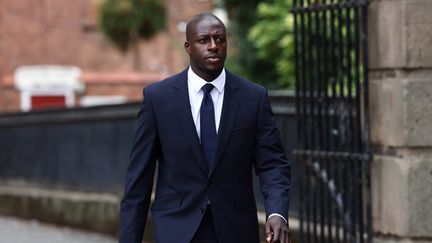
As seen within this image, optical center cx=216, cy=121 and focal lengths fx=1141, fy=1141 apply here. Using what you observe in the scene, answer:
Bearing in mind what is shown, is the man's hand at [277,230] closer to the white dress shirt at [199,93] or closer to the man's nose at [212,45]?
the white dress shirt at [199,93]

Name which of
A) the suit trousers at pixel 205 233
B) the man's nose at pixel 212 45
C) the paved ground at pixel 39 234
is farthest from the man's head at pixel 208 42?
the paved ground at pixel 39 234

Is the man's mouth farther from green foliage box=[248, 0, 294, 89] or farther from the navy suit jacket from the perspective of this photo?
green foliage box=[248, 0, 294, 89]

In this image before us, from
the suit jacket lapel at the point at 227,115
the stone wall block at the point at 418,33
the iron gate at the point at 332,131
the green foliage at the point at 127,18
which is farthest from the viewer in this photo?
the green foliage at the point at 127,18

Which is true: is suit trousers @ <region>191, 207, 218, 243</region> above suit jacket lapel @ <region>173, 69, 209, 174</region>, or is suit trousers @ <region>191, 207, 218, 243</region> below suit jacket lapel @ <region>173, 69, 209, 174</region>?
below

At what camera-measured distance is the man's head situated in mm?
4711

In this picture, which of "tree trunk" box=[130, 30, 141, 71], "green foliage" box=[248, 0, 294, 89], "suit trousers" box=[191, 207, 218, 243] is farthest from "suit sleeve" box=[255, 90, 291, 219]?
"tree trunk" box=[130, 30, 141, 71]

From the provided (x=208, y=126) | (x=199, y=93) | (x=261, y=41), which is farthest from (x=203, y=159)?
(x=261, y=41)

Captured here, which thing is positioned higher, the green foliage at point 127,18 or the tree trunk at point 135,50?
the green foliage at point 127,18

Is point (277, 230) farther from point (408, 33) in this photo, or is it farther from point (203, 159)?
point (408, 33)

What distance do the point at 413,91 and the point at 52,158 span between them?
8.53 metres

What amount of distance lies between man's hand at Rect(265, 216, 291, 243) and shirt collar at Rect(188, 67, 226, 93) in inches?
24.2

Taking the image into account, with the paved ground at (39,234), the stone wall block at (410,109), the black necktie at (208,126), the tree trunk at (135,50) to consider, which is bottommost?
the paved ground at (39,234)

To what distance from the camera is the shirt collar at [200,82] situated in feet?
16.0

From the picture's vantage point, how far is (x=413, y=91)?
7199 millimetres
